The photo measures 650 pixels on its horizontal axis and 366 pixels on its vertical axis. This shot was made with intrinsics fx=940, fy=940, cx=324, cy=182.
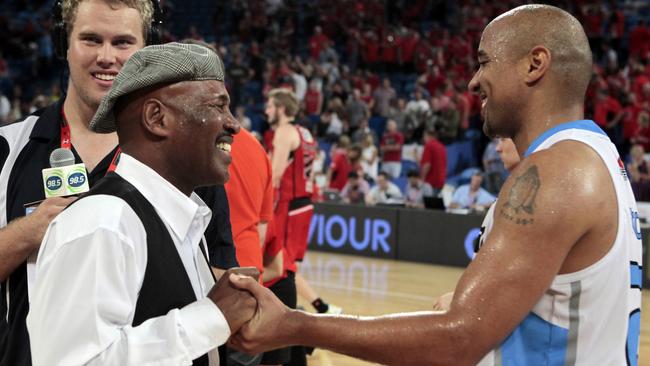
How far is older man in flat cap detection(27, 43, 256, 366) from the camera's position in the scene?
1.72 metres

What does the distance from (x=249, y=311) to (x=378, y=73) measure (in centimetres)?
1781

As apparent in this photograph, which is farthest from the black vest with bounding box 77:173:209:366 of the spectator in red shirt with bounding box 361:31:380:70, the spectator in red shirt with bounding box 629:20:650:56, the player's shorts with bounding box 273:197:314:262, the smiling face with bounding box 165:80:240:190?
the spectator in red shirt with bounding box 361:31:380:70

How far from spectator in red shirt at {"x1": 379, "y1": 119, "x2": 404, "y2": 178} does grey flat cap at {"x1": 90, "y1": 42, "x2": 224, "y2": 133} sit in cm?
1308

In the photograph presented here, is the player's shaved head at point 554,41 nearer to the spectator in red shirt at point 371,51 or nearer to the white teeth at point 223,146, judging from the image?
the white teeth at point 223,146

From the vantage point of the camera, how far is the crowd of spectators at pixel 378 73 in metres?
14.1

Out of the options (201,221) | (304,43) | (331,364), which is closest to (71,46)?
(201,221)

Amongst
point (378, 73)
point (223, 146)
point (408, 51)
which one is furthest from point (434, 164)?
point (223, 146)

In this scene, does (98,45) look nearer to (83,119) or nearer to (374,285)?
(83,119)

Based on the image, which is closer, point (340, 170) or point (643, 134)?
point (643, 134)

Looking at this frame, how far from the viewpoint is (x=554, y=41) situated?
234cm

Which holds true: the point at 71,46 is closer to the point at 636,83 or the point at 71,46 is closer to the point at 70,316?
the point at 70,316

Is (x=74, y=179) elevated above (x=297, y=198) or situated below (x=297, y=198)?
above

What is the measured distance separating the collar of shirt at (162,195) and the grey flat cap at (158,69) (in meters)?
0.13

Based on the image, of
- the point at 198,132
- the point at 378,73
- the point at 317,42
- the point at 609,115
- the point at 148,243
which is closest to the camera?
the point at 148,243
